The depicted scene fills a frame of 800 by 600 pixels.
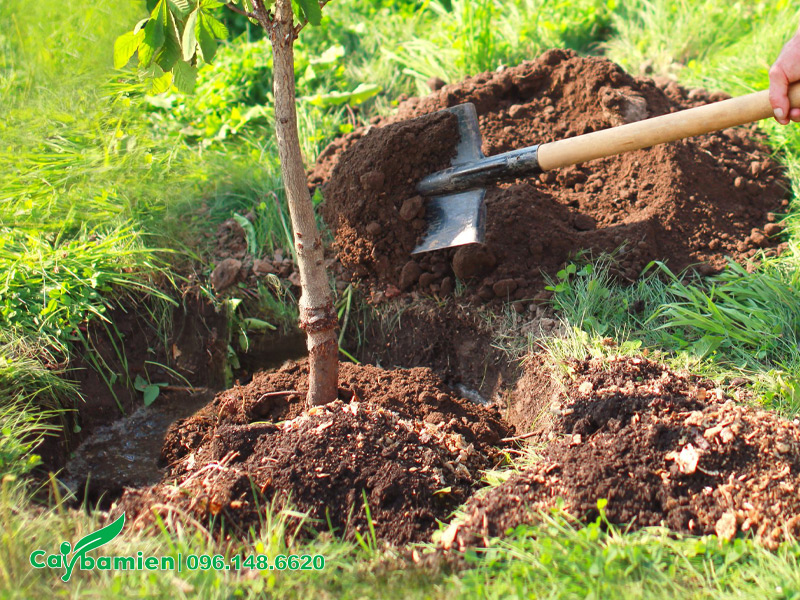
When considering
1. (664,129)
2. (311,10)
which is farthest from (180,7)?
(664,129)

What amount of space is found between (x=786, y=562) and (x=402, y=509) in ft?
3.51

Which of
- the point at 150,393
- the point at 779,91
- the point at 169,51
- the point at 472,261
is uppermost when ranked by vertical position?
the point at 169,51

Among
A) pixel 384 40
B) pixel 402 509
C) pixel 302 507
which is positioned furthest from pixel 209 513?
pixel 384 40

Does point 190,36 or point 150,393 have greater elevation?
point 190,36

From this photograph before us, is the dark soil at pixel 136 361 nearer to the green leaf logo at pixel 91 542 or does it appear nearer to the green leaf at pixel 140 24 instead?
the green leaf logo at pixel 91 542

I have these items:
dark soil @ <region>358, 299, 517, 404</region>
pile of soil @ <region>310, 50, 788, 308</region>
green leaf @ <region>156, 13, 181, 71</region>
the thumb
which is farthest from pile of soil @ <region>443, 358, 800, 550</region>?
green leaf @ <region>156, 13, 181, 71</region>

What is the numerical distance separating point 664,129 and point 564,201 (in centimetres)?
89

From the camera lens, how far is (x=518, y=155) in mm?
2805

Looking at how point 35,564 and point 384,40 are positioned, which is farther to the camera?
point 384,40

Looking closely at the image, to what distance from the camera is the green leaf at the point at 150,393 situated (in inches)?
119

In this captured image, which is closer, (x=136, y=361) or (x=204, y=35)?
(x=204, y=35)

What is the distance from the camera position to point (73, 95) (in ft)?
12.2

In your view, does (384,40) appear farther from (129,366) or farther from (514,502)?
(514,502)

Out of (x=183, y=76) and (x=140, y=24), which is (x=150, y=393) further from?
(x=140, y=24)
